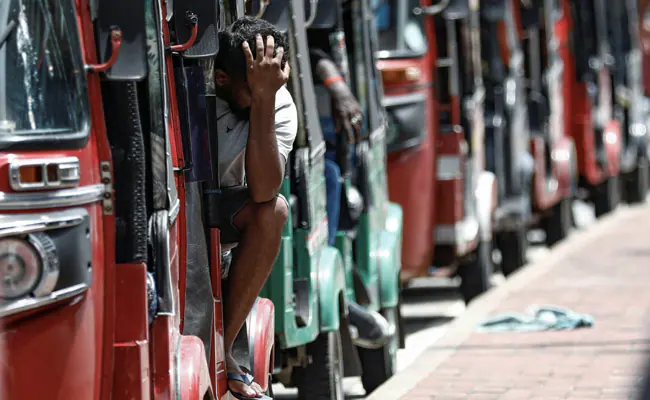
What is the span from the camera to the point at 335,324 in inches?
291

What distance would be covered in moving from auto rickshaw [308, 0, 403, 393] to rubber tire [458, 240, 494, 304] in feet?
9.80

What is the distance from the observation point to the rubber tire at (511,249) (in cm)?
1415

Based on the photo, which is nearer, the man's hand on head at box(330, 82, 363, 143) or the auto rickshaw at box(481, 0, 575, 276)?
the man's hand on head at box(330, 82, 363, 143)

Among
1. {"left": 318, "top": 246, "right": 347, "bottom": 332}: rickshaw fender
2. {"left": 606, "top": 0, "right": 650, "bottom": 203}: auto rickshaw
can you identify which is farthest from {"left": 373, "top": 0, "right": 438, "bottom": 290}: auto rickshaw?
{"left": 606, "top": 0, "right": 650, "bottom": 203}: auto rickshaw

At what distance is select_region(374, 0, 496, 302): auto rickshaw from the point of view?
10844 millimetres

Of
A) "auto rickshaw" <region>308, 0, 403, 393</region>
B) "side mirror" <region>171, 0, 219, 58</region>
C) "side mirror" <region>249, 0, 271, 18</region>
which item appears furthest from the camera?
"auto rickshaw" <region>308, 0, 403, 393</region>

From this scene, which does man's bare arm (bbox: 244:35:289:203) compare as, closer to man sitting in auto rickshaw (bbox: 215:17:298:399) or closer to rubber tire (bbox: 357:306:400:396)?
man sitting in auto rickshaw (bbox: 215:17:298:399)

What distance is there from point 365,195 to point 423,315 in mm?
3289

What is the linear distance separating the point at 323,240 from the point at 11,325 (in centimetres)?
351

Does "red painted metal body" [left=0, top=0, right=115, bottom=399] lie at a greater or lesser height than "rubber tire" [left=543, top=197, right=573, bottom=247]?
greater

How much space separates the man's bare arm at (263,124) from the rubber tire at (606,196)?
1422 cm

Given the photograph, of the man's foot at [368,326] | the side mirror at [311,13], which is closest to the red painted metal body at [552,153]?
the man's foot at [368,326]

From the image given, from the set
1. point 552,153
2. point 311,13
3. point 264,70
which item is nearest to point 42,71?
point 264,70

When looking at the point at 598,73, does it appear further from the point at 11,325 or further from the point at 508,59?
the point at 11,325
